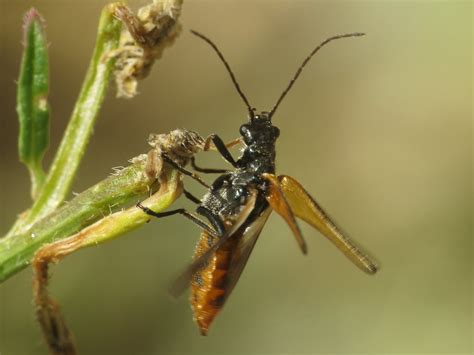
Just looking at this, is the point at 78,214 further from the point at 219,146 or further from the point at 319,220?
the point at 319,220

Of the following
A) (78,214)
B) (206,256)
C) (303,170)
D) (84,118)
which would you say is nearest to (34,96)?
(84,118)

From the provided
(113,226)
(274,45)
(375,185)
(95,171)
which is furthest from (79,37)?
(113,226)

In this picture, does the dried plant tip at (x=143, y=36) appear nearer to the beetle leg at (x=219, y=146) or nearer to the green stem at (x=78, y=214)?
the beetle leg at (x=219, y=146)

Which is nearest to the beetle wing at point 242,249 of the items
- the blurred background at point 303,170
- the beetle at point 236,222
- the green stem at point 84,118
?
the beetle at point 236,222

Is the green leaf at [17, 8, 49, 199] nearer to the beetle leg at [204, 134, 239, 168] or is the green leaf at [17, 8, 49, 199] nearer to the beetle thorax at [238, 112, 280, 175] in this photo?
the beetle leg at [204, 134, 239, 168]

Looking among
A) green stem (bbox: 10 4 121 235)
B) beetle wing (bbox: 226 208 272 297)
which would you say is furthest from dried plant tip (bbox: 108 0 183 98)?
beetle wing (bbox: 226 208 272 297)

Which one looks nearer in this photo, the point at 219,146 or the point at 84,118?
the point at 84,118

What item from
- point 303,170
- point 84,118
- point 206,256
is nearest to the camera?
point 206,256
